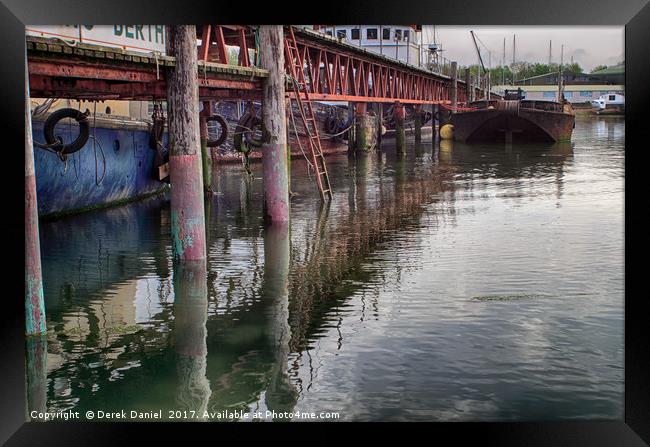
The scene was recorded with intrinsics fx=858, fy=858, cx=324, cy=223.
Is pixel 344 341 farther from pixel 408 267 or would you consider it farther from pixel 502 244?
pixel 502 244

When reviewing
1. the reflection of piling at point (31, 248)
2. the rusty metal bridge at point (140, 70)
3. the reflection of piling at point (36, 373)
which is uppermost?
the rusty metal bridge at point (140, 70)

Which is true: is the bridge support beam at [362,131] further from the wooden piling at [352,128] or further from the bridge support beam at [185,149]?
the bridge support beam at [185,149]

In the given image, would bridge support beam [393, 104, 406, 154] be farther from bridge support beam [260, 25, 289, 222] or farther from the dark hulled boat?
bridge support beam [260, 25, 289, 222]

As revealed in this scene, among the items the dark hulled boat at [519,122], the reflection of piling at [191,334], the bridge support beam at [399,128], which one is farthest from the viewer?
the dark hulled boat at [519,122]

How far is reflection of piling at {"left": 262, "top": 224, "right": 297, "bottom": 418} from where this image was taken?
8383mm

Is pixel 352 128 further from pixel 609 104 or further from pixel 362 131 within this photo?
pixel 609 104

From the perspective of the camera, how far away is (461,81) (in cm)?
7331

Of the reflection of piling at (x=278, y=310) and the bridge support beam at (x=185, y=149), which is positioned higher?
the bridge support beam at (x=185, y=149)

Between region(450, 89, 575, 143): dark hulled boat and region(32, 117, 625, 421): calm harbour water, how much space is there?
104 ft

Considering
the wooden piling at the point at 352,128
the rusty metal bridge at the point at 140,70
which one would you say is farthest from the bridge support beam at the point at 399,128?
the rusty metal bridge at the point at 140,70

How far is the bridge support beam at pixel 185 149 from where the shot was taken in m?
13.4

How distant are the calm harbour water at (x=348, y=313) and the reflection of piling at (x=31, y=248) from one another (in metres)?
0.46

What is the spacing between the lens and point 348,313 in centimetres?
1131
